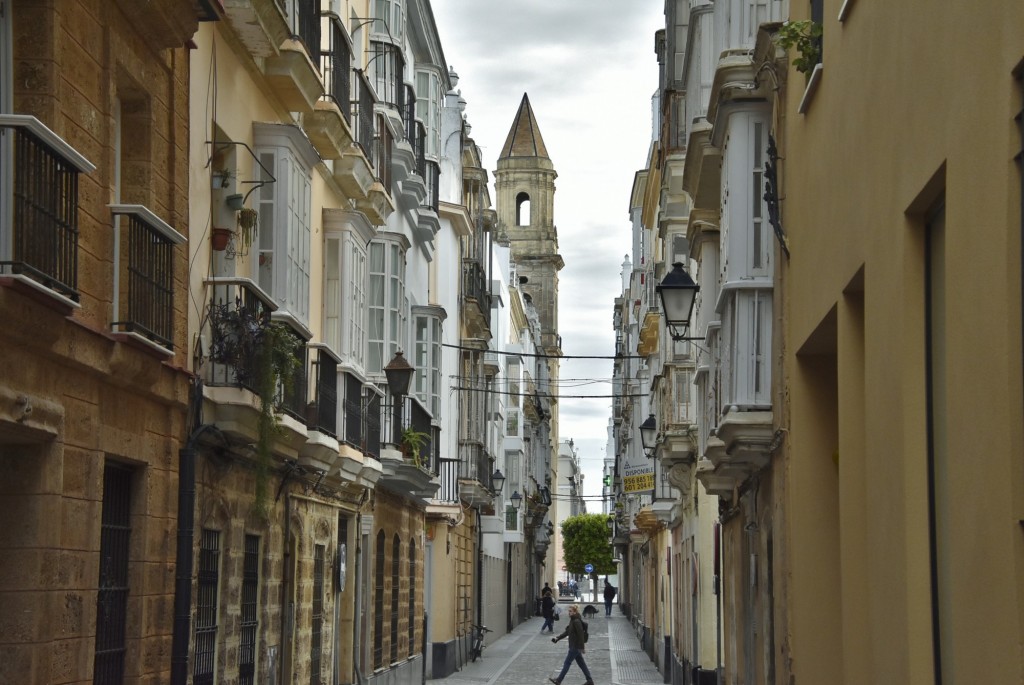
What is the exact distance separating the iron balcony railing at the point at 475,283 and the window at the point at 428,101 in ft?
26.5

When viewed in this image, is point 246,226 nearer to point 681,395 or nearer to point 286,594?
point 286,594

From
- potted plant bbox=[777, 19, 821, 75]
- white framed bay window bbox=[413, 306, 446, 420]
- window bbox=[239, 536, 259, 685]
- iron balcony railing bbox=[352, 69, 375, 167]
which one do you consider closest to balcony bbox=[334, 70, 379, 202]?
iron balcony railing bbox=[352, 69, 375, 167]

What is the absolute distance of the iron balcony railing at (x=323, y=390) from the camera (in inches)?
669

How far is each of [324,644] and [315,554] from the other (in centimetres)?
135

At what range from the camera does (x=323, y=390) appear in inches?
685

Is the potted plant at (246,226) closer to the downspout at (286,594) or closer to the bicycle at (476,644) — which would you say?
the downspout at (286,594)

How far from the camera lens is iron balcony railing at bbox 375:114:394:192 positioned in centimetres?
2236

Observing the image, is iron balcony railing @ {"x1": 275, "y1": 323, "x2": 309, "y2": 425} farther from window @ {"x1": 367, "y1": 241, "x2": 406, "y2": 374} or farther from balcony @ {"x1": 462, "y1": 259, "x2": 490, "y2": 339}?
balcony @ {"x1": 462, "y1": 259, "x2": 490, "y2": 339}

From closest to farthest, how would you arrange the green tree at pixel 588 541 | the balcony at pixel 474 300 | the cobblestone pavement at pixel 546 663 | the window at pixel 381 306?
the window at pixel 381 306, the cobblestone pavement at pixel 546 663, the balcony at pixel 474 300, the green tree at pixel 588 541

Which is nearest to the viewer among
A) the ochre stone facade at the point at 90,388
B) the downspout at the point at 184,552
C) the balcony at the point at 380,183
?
the ochre stone facade at the point at 90,388

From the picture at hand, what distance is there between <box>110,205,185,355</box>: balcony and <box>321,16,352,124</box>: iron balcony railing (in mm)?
6270

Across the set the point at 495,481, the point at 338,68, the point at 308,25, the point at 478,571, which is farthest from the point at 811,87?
the point at 478,571

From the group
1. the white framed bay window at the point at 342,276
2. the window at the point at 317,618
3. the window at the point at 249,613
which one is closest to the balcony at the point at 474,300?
the white framed bay window at the point at 342,276

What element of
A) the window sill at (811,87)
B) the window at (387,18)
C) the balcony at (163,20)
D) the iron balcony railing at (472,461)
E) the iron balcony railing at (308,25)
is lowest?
the iron balcony railing at (472,461)
